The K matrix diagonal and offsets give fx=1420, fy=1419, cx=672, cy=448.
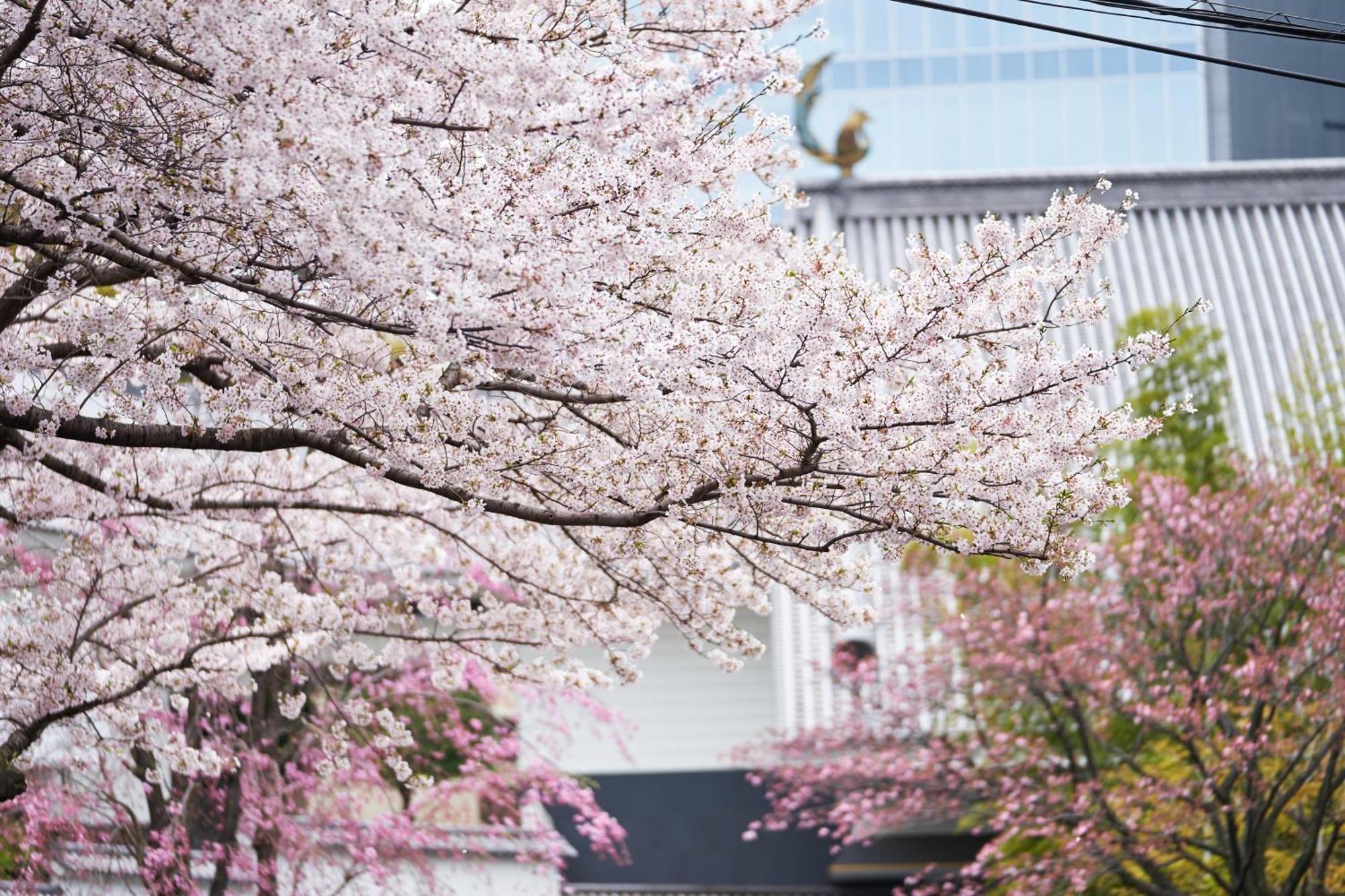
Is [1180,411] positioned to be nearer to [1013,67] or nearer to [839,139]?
[839,139]

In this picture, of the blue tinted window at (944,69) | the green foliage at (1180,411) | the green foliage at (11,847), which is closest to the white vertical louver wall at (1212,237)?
the green foliage at (1180,411)

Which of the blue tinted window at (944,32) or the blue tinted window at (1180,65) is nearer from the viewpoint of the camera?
the blue tinted window at (1180,65)

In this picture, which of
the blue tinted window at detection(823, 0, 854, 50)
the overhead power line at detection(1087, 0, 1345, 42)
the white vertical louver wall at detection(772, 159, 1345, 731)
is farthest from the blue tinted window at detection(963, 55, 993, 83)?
the overhead power line at detection(1087, 0, 1345, 42)

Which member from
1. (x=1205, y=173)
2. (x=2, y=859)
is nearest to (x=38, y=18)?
(x=2, y=859)

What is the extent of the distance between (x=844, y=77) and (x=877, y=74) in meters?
0.74

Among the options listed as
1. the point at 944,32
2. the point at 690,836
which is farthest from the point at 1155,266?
the point at 944,32

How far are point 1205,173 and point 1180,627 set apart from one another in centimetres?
877

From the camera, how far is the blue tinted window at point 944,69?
31625 millimetres

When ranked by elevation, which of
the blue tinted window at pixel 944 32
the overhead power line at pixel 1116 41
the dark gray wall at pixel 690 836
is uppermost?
the blue tinted window at pixel 944 32

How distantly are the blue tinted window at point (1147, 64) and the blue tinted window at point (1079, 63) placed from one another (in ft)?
3.15

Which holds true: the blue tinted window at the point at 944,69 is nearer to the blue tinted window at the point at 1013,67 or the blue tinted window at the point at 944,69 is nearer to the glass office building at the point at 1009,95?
the glass office building at the point at 1009,95

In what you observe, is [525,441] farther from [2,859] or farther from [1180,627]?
[1180,627]

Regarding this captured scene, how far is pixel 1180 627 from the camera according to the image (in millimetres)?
10383

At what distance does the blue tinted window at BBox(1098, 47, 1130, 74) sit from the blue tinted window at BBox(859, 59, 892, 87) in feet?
15.0
